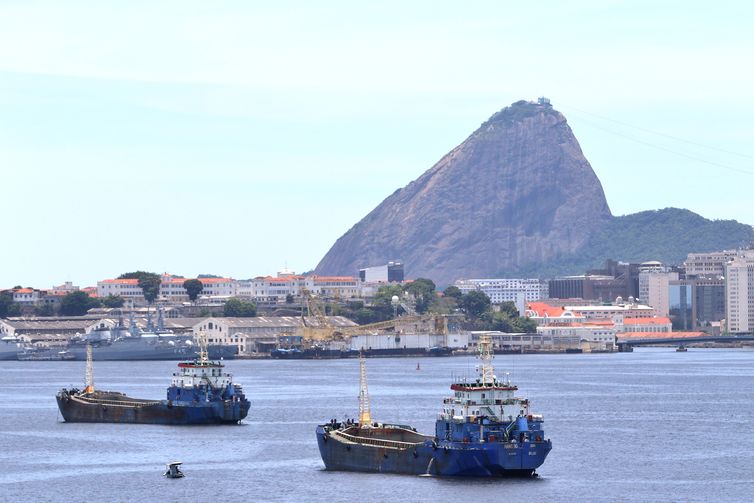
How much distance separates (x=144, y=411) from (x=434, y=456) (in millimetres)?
40185

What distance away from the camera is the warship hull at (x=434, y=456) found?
6919cm

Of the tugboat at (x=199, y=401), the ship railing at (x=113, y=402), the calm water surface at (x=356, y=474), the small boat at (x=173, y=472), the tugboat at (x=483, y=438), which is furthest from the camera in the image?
the ship railing at (x=113, y=402)

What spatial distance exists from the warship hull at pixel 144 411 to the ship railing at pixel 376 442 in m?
27.7

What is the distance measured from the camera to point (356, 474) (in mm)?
74500

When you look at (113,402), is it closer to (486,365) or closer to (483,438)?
(486,365)

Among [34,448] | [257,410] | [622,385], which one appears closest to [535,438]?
[34,448]

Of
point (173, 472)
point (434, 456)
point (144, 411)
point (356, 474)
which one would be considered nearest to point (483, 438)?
point (434, 456)

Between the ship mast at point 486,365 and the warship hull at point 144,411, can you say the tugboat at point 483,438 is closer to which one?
the ship mast at point 486,365

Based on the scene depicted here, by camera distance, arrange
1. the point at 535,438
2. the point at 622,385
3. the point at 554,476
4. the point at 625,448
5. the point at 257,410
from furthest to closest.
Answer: the point at 622,385 → the point at 257,410 → the point at 625,448 → the point at 554,476 → the point at 535,438

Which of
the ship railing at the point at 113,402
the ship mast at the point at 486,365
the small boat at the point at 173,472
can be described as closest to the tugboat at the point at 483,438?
the ship mast at the point at 486,365

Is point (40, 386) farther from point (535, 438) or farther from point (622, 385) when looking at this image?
point (535, 438)

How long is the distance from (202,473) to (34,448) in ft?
57.9

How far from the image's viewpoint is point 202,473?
78125 millimetres

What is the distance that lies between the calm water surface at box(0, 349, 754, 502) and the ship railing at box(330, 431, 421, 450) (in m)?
1.95
